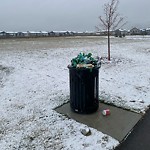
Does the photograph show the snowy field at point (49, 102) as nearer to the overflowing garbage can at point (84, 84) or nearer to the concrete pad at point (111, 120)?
the concrete pad at point (111, 120)

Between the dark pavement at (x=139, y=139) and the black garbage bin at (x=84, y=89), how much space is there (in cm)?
106

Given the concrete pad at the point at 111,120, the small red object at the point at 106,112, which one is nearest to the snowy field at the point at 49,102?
the concrete pad at the point at 111,120

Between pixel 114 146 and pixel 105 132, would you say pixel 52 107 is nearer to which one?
pixel 105 132

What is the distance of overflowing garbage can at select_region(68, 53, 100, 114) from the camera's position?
4.26 metres

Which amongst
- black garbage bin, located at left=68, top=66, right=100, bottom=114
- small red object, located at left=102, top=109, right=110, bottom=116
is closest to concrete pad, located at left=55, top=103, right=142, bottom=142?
small red object, located at left=102, top=109, right=110, bottom=116

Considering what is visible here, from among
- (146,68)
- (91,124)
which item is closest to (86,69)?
(91,124)

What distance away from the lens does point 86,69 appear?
4215mm

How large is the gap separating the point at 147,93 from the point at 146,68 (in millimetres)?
3840

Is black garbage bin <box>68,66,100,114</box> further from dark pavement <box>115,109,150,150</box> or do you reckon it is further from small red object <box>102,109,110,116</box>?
dark pavement <box>115,109,150,150</box>

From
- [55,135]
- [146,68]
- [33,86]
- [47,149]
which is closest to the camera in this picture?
[47,149]

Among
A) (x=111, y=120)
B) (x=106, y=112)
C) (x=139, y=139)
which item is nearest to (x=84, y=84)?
(x=106, y=112)

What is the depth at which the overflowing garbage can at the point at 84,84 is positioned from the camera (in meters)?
4.26

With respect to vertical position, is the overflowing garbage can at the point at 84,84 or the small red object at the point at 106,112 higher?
the overflowing garbage can at the point at 84,84

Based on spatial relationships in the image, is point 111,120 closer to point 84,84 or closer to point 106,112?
→ point 106,112
